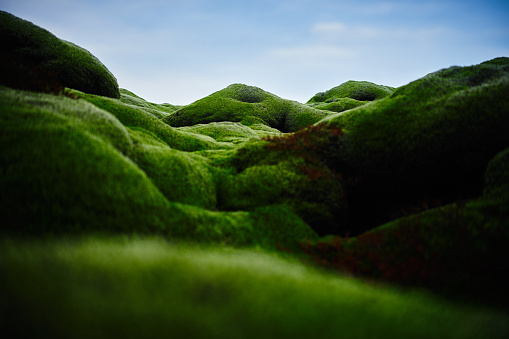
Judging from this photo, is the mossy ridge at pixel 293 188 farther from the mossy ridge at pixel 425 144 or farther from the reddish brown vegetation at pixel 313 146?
the mossy ridge at pixel 425 144

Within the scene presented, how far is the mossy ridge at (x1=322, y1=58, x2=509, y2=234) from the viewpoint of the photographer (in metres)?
6.09

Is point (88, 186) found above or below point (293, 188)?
above

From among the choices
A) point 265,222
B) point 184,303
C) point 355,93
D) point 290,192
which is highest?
point 355,93

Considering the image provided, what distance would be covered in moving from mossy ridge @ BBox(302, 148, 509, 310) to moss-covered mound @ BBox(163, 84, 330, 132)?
23.1 meters

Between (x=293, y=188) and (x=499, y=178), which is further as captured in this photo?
(x=293, y=188)

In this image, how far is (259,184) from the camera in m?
6.90

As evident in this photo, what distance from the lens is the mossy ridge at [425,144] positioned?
609cm

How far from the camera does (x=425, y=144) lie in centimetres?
650

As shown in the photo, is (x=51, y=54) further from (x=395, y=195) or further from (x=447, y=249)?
(x=447, y=249)

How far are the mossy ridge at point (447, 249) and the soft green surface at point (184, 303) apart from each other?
2.25 feet

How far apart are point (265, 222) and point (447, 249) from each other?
11.5 feet

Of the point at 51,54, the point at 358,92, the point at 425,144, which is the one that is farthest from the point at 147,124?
the point at 358,92

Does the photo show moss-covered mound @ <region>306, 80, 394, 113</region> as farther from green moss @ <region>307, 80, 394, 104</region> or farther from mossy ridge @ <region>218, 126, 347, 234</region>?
mossy ridge @ <region>218, 126, 347, 234</region>

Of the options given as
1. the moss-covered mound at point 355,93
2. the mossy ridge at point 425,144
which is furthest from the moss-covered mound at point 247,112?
the mossy ridge at point 425,144
